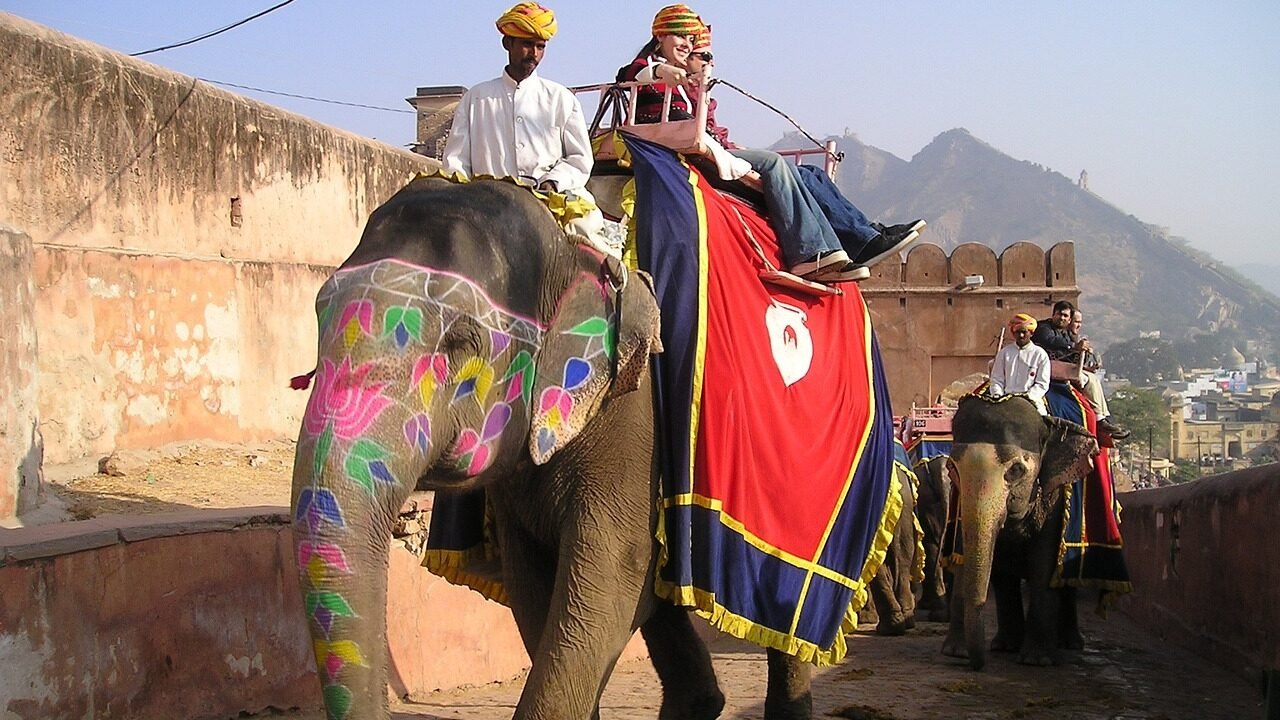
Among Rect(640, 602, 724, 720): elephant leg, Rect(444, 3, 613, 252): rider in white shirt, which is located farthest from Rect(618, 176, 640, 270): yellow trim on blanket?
Rect(640, 602, 724, 720): elephant leg

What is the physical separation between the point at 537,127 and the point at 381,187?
8741mm

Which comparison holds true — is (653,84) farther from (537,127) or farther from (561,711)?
(561,711)

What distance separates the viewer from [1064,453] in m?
10.3

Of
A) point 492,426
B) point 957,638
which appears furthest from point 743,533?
point 957,638

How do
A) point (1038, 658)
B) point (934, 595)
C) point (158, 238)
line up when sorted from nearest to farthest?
point (1038, 658) < point (158, 238) < point (934, 595)

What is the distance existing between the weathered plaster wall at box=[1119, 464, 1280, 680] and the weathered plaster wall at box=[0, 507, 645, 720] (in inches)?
177

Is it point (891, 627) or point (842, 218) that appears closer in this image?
point (842, 218)

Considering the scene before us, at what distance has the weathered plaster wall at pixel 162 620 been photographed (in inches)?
203

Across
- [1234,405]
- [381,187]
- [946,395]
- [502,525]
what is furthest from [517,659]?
[1234,405]

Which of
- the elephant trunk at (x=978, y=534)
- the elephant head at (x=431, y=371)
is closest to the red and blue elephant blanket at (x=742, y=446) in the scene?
the elephant head at (x=431, y=371)

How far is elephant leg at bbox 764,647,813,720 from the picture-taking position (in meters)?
5.97

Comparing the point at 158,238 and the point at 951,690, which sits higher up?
the point at 158,238

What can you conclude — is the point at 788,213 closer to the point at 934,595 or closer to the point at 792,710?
the point at 792,710

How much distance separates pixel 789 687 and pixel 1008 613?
5081mm
